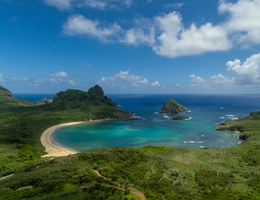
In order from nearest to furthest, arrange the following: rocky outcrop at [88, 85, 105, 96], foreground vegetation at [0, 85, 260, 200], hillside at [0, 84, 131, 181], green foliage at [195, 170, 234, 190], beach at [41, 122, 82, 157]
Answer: foreground vegetation at [0, 85, 260, 200] → green foliage at [195, 170, 234, 190] → hillside at [0, 84, 131, 181] → beach at [41, 122, 82, 157] → rocky outcrop at [88, 85, 105, 96]

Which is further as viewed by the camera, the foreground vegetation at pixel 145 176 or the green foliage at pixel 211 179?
the green foliage at pixel 211 179

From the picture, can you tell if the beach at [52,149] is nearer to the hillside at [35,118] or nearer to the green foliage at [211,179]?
the hillside at [35,118]

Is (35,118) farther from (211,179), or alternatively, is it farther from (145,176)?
(211,179)

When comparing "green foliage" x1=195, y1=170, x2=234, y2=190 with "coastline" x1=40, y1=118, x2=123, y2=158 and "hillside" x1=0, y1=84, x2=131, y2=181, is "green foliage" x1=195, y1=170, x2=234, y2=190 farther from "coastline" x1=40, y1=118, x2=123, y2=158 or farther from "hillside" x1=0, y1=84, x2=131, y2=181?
"coastline" x1=40, y1=118, x2=123, y2=158

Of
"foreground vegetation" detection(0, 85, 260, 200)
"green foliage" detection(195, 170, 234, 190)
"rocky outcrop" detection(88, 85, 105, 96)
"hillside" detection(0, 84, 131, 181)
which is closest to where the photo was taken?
"foreground vegetation" detection(0, 85, 260, 200)

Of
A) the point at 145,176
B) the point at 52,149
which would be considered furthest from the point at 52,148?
the point at 145,176

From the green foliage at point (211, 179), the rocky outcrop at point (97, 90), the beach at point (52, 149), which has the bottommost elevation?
the beach at point (52, 149)

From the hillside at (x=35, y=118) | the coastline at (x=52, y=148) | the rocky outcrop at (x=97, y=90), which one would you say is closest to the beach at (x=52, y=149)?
the coastline at (x=52, y=148)

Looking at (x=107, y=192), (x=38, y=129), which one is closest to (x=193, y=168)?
(x=107, y=192)

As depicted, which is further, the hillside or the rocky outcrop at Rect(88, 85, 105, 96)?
the rocky outcrop at Rect(88, 85, 105, 96)

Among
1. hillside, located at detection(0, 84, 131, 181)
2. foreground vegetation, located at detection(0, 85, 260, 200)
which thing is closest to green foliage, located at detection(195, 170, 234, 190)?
foreground vegetation, located at detection(0, 85, 260, 200)

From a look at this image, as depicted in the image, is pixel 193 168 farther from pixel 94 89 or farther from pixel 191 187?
pixel 94 89
